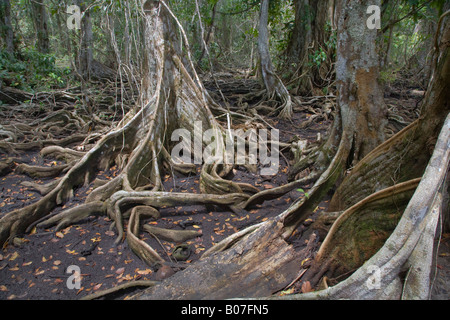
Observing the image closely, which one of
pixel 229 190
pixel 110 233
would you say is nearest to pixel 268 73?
pixel 229 190

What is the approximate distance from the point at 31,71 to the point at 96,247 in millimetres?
7479

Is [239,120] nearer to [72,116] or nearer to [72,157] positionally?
[72,157]

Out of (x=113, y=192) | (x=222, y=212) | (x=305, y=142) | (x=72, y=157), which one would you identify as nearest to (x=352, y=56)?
(x=305, y=142)

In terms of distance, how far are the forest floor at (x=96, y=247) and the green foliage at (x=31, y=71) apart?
4640 millimetres

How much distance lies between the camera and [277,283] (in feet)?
7.43

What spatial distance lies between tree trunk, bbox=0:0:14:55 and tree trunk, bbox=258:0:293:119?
6.93 meters

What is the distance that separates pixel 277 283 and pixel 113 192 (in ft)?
7.73

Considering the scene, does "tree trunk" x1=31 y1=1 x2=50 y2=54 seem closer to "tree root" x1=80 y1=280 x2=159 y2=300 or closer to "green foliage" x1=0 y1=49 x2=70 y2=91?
"green foliage" x1=0 y1=49 x2=70 y2=91

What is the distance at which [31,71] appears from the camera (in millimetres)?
8484

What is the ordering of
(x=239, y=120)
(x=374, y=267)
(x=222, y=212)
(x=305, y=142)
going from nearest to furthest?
(x=374, y=267) < (x=222, y=212) < (x=305, y=142) < (x=239, y=120)

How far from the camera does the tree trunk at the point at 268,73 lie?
721cm

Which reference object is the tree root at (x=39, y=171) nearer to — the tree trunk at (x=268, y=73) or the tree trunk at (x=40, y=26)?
the tree trunk at (x=268, y=73)

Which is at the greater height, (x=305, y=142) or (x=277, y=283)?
(x=305, y=142)

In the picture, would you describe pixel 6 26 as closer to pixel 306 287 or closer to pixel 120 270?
pixel 120 270
